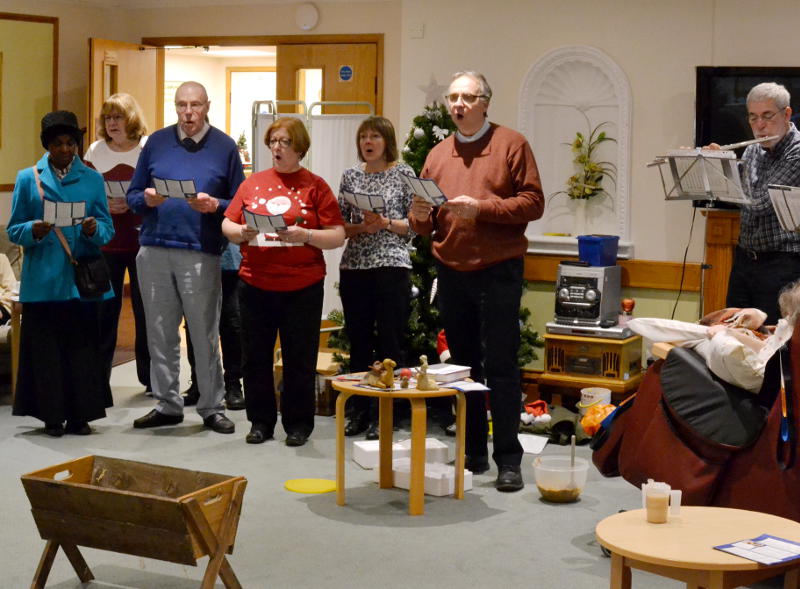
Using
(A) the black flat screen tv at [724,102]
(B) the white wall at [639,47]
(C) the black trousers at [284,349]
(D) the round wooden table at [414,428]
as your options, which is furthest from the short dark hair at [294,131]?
(A) the black flat screen tv at [724,102]

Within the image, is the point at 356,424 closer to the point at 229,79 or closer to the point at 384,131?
the point at 384,131

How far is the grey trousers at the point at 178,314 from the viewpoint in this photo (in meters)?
5.25

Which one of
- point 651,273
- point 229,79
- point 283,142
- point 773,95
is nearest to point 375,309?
point 283,142

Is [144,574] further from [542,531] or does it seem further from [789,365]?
[789,365]

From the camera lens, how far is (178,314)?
17.7 ft

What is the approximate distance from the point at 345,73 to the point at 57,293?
3.68 meters

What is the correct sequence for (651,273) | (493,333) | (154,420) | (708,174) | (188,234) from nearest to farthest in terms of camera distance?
(493,333) < (708,174) < (188,234) < (154,420) < (651,273)

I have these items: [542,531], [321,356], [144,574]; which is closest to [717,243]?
[321,356]

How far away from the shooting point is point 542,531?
3.99m

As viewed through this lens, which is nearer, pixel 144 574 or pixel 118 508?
pixel 118 508

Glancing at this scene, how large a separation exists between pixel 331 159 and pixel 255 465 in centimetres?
253

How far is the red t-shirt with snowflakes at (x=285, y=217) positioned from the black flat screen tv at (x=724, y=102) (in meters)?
2.18

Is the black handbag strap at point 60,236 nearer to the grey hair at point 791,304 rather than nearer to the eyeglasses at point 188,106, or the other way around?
the eyeglasses at point 188,106

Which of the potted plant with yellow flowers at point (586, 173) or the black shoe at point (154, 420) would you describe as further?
the potted plant with yellow flowers at point (586, 173)
